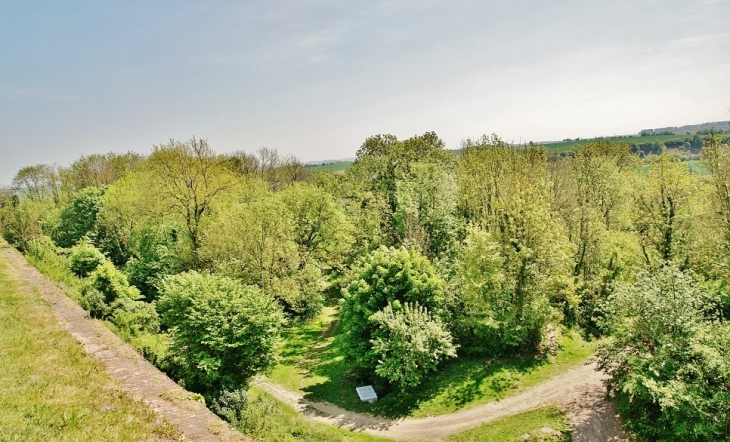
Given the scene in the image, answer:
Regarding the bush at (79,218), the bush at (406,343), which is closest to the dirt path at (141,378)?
the bush at (406,343)

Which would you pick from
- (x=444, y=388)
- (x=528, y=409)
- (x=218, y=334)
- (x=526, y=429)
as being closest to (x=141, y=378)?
(x=218, y=334)

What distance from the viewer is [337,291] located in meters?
44.1

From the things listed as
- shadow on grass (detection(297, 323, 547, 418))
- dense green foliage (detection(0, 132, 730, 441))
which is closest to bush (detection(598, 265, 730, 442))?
dense green foliage (detection(0, 132, 730, 441))

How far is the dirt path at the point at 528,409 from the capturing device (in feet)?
63.5

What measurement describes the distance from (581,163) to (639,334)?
96.7 ft

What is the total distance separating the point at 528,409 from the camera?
69.5 feet

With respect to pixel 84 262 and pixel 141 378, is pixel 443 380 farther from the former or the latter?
pixel 84 262

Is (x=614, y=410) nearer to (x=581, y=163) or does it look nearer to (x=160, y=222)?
(x=581, y=163)

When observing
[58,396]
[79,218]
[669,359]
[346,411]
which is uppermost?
[79,218]

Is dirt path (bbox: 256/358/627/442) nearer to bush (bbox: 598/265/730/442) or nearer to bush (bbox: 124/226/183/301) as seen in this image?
bush (bbox: 598/265/730/442)

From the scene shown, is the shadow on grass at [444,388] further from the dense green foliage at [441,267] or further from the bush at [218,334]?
the bush at [218,334]

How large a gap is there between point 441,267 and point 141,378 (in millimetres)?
19594

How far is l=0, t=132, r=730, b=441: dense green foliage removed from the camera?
58.0 ft

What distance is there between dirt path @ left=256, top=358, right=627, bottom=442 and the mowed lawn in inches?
499
